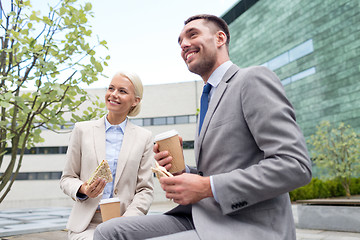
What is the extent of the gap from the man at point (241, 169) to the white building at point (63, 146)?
2597 cm

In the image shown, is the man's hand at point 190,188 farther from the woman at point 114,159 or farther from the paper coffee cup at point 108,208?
the woman at point 114,159

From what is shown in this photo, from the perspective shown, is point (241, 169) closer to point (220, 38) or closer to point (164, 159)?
point (164, 159)

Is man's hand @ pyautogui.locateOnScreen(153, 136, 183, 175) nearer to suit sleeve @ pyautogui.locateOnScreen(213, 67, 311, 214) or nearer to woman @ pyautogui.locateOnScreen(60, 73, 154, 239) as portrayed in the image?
suit sleeve @ pyautogui.locateOnScreen(213, 67, 311, 214)

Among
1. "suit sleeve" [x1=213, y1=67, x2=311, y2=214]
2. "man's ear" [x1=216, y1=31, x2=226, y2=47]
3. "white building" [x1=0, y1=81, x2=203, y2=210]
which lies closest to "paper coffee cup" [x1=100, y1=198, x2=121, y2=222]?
"suit sleeve" [x1=213, y1=67, x2=311, y2=214]

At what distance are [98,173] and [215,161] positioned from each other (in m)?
1.03

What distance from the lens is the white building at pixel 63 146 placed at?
27797 mm

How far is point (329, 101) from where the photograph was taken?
2803 cm

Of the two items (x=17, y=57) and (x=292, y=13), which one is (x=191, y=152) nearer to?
(x=292, y=13)

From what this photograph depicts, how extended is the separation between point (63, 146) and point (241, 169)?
30531 millimetres

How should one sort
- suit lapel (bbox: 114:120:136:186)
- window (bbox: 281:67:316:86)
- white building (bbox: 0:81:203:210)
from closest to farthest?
suit lapel (bbox: 114:120:136:186), white building (bbox: 0:81:203:210), window (bbox: 281:67:316:86)

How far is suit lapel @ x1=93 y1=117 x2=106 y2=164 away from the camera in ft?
9.10

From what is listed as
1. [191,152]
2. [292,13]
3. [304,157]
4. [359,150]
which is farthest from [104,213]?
[292,13]

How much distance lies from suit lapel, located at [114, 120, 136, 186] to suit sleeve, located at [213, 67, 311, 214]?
4.85ft

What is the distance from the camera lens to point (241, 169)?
146 cm
